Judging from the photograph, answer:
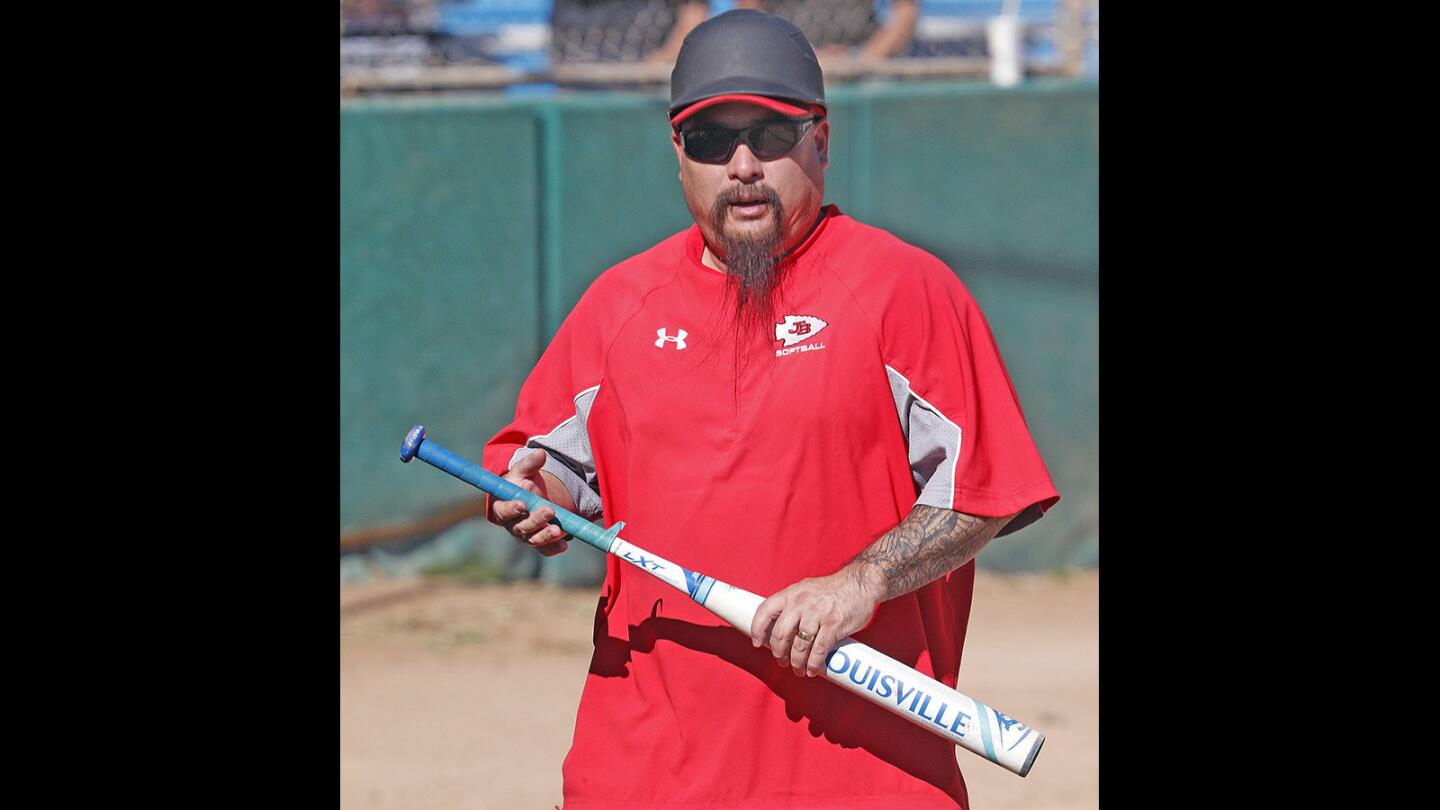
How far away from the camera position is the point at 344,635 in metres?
8.18

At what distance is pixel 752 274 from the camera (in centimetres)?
302

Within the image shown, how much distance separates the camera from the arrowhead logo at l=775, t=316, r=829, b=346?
9.80 ft

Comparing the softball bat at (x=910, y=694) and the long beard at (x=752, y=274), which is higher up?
the long beard at (x=752, y=274)

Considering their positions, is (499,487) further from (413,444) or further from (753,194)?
(753,194)

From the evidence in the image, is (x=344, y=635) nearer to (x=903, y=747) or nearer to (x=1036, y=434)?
(x=1036, y=434)

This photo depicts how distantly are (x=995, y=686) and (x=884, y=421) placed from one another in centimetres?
453

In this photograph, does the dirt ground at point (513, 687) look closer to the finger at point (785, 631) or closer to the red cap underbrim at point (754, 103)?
the finger at point (785, 631)

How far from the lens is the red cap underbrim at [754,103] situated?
2898 mm

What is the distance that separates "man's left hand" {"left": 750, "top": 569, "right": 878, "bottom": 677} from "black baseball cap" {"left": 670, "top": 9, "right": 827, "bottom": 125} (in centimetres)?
88

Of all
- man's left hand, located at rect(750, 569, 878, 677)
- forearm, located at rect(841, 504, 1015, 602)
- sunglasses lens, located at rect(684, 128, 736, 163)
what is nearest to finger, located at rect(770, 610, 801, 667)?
man's left hand, located at rect(750, 569, 878, 677)

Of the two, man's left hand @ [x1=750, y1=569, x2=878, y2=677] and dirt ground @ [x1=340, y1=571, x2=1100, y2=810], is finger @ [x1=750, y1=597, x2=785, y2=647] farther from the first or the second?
dirt ground @ [x1=340, y1=571, x2=1100, y2=810]

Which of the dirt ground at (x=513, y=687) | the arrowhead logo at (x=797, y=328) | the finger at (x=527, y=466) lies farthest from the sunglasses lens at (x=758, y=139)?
the dirt ground at (x=513, y=687)

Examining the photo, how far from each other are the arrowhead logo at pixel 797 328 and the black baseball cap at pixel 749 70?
0.38m
